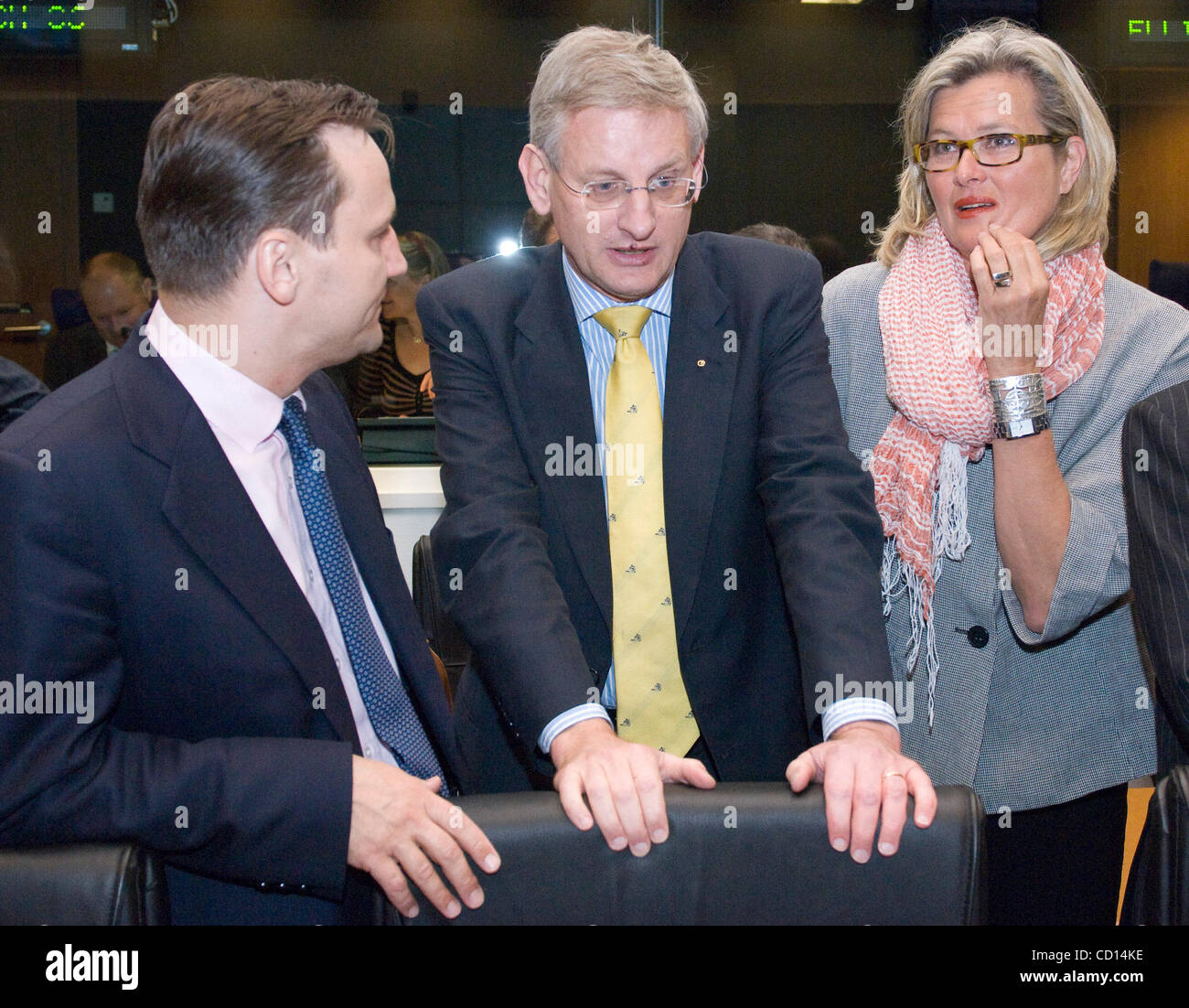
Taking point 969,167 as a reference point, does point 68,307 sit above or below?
above

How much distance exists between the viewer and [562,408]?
60.4 inches

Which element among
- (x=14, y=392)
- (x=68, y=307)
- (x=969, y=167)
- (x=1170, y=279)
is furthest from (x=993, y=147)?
(x=68, y=307)

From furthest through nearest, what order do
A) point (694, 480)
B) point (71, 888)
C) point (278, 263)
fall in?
point (694, 480), point (278, 263), point (71, 888)

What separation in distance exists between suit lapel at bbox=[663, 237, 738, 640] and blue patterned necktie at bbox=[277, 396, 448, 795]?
37 centimetres

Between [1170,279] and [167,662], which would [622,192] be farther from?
[1170,279]

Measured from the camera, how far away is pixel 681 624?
4.85 feet

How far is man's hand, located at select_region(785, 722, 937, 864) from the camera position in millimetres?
995

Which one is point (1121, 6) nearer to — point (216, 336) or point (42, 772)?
point (216, 336)

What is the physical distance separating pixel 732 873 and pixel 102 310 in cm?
420

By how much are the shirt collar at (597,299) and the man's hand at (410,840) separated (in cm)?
73

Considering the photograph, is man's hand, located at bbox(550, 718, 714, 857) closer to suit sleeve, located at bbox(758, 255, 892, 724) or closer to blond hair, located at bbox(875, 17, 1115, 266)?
suit sleeve, located at bbox(758, 255, 892, 724)

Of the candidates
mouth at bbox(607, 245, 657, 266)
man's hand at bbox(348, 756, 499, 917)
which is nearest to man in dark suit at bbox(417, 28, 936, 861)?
mouth at bbox(607, 245, 657, 266)
